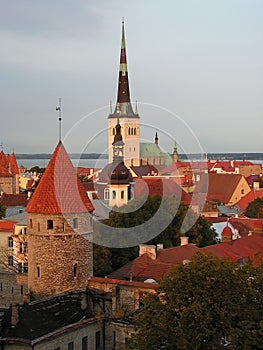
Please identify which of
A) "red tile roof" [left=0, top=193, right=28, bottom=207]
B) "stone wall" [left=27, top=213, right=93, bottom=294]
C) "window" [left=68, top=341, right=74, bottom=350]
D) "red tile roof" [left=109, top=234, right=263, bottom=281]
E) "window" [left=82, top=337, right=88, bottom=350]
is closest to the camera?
"window" [left=68, top=341, right=74, bottom=350]

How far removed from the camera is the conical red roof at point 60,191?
29.2m

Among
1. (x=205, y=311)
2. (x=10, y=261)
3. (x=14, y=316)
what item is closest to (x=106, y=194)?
(x=10, y=261)

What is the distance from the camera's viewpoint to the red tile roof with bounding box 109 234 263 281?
31.1m

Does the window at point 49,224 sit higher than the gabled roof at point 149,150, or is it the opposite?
the gabled roof at point 149,150

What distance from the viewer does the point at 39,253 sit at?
29047 millimetres

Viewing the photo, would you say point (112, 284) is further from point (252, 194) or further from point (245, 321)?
point (252, 194)

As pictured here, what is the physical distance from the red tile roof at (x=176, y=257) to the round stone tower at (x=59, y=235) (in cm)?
290

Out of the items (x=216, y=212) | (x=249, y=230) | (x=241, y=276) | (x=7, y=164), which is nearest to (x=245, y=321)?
(x=241, y=276)

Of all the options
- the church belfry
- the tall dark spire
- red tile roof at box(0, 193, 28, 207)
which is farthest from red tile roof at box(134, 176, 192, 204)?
the tall dark spire

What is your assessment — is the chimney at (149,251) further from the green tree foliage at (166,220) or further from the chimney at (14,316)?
the chimney at (14,316)

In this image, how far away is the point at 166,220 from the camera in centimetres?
4394

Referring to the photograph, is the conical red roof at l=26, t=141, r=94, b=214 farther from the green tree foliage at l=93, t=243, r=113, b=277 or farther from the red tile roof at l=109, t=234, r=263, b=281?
the green tree foliage at l=93, t=243, r=113, b=277

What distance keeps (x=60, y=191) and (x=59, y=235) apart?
210 cm

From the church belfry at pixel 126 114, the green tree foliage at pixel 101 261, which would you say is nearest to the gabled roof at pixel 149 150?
the church belfry at pixel 126 114
